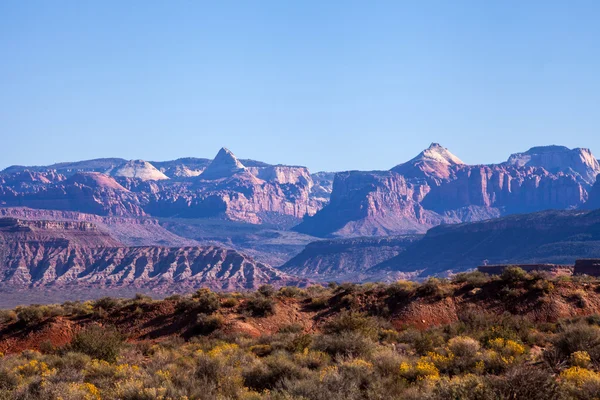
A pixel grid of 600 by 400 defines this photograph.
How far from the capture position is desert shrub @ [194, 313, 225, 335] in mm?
35875

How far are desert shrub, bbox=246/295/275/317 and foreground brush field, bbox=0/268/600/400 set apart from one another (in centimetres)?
8

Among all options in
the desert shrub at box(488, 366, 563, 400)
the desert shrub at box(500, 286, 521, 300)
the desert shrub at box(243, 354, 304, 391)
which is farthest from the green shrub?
the desert shrub at box(488, 366, 563, 400)

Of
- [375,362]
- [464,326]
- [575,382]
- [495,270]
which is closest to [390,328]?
[464,326]

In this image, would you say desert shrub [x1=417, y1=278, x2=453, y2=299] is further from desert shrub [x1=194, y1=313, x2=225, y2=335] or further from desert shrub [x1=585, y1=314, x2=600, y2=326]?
desert shrub [x1=194, y1=313, x2=225, y2=335]

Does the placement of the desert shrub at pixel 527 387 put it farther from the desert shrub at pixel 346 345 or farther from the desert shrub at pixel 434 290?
the desert shrub at pixel 434 290

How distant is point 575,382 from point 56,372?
1532 centimetres

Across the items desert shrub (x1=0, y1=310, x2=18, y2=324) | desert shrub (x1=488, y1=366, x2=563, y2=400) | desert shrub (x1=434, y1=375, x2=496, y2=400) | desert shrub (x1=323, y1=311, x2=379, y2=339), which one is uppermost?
desert shrub (x1=488, y1=366, x2=563, y2=400)

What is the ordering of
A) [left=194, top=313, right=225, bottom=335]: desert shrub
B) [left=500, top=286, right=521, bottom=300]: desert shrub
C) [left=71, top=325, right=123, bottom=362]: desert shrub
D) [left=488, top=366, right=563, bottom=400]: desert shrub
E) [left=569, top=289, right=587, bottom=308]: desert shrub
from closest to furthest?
[left=488, top=366, right=563, bottom=400]: desert shrub, [left=71, top=325, right=123, bottom=362]: desert shrub, [left=194, top=313, right=225, bottom=335]: desert shrub, [left=569, top=289, right=587, bottom=308]: desert shrub, [left=500, top=286, right=521, bottom=300]: desert shrub

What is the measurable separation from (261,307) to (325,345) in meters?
13.2

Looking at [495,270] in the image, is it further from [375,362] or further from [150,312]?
[375,362]

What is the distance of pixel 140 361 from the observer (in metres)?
26.8

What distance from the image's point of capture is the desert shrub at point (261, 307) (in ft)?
126

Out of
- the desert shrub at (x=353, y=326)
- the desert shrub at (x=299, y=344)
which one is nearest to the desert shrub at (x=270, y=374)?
the desert shrub at (x=299, y=344)

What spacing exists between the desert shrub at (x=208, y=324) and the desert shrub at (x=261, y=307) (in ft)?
7.96
